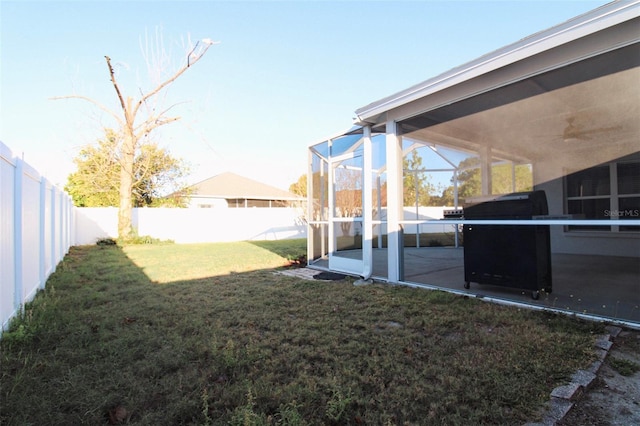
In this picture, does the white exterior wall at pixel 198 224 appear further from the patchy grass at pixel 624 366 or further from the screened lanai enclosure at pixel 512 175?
the patchy grass at pixel 624 366

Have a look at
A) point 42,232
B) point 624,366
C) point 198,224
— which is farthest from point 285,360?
point 198,224

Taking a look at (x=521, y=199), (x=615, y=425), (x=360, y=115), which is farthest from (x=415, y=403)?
(x=360, y=115)

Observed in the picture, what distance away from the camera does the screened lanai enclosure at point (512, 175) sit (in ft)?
11.3

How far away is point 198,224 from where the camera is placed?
52.6 ft

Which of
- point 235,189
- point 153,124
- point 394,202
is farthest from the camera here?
point 235,189

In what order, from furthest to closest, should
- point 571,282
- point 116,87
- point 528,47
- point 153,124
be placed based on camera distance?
point 153,124 < point 116,87 < point 571,282 < point 528,47

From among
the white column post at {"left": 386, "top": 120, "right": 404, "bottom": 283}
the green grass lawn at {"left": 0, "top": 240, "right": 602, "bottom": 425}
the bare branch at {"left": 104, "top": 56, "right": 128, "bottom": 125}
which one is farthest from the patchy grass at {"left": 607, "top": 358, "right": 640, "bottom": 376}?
the bare branch at {"left": 104, "top": 56, "right": 128, "bottom": 125}

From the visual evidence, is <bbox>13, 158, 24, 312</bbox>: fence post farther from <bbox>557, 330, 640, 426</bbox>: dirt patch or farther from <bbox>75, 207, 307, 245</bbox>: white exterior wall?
<bbox>75, 207, 307, 245</bbox>: white exterior wall

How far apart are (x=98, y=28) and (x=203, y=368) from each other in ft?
32.9

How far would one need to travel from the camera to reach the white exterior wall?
14172 mm

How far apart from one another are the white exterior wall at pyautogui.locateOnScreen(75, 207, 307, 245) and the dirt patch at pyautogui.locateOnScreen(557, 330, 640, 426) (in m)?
15.2

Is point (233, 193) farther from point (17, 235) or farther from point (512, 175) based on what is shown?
point (512, 175)

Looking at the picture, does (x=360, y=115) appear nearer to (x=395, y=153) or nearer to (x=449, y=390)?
(x=395, y=153)

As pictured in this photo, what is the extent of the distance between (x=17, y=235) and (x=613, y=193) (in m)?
7.30
